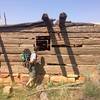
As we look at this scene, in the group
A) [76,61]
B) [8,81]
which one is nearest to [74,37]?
[76,61]

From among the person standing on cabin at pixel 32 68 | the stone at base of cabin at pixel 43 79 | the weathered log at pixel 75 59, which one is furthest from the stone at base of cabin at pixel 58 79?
the person standing on cabin at pixel 32 68

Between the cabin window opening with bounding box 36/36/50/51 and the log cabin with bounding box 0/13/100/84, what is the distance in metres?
0.22

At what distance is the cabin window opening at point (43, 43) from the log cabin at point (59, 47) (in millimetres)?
223

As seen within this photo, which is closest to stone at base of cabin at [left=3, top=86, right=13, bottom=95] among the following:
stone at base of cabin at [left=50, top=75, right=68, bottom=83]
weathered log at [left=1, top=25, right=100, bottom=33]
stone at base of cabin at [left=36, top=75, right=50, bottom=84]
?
stone at base of cabin at [left=36, top=75, right=50, bottom=84]

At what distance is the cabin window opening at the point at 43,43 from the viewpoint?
16.5 metres

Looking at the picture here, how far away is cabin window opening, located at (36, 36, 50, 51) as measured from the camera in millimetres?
16547

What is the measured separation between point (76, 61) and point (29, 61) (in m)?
2.02

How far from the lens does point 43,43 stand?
1767 centimetres

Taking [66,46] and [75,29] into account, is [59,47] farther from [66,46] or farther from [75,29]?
[75,29]

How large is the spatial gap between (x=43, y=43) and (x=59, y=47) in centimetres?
171

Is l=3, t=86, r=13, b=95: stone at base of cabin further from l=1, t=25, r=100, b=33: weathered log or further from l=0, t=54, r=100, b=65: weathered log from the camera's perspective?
l=1, t=25, r=100, b=33: weathered log

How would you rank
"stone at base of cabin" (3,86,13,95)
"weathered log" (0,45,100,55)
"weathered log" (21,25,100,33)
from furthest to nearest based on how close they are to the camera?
"weathered log" (0,45,100,55)
"weathered log" (21,25,100,33)
"stone at base of cabin" (3,86,13,95)

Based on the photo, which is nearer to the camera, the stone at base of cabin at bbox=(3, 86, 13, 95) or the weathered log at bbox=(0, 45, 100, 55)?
the stone at base of cabin at bbox=(3, 86, 13, 95)

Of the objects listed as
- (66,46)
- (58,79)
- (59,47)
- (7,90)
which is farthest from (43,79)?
(7,90)
